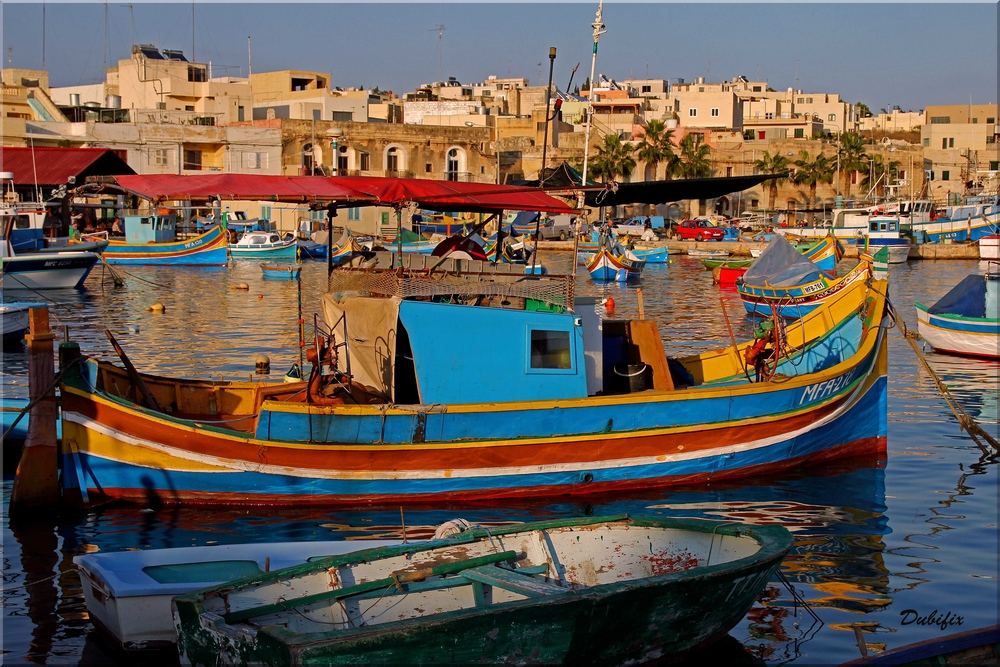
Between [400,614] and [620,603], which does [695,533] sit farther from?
[400,614]

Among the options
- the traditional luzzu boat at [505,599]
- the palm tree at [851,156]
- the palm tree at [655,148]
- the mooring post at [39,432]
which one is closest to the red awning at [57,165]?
the mooring post at [39,432]

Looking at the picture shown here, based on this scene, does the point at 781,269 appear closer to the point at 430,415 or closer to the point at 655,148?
the point at 430,415

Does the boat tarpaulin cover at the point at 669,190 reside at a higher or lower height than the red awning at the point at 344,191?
higher

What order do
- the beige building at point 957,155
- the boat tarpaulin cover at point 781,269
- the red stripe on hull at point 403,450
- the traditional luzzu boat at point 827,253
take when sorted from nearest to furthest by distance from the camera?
the red stripe on hull at point 403,450 < the boat tarpaulin cover at point 781,269 < the traditional luzzu boat at point 827,253 < the beige building at point 957,155

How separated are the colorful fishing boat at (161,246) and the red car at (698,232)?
93.8 feet

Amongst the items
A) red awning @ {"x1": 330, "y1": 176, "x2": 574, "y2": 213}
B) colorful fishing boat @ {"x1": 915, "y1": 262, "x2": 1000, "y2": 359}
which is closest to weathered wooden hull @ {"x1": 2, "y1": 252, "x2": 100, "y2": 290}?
red awning @ {"x1": 330, "y1": 176, "x2": 574, "y2": 213}

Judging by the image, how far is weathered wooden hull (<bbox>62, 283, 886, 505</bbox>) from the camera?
418 inches

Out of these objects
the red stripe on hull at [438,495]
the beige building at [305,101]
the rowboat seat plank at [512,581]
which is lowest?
the red stripe on hull at [438,495]

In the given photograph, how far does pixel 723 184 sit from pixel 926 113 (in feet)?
310

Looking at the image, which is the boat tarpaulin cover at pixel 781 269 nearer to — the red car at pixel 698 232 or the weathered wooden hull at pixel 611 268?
the weathered wooden hull at pixel 611 268

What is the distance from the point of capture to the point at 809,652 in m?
7.78

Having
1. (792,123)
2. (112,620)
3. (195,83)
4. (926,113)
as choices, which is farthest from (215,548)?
(926,113)

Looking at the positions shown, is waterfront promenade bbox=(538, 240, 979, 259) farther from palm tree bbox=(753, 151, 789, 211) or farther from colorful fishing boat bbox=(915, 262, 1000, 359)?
colorful fishing boat bbox=(915, 262, 1000, 359)

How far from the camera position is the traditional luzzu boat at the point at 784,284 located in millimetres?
26516
